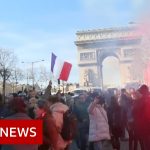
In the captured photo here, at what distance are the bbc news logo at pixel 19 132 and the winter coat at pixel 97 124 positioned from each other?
5.35 m

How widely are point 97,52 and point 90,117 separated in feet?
325

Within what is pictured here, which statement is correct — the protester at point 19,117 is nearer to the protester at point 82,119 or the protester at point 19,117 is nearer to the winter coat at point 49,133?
the winter coat at point 49,133

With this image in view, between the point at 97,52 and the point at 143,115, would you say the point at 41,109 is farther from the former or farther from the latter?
the point at 97,52

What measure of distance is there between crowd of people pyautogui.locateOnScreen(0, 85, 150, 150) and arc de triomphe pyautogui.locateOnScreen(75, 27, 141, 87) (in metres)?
85.5

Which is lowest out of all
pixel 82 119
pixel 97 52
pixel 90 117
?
pixel 82 119

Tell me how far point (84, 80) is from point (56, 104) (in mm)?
95382

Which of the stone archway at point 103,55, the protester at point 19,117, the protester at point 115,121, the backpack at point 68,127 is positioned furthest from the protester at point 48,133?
the stone archway at point 103,55

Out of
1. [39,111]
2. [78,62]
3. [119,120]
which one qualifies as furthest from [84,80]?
[39,111]

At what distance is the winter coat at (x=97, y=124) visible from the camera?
1120cm

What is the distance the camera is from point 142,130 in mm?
11898

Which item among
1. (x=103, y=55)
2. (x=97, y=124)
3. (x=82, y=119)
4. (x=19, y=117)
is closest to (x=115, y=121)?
(x=82, y=119)

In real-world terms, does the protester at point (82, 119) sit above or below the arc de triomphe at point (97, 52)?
below

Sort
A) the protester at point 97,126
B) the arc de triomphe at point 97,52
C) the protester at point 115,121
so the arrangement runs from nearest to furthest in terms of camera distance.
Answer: the protester at point 97,126 → the protester at point 115,121 → the arc de triomphe at point 97,52

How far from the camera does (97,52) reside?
362 feet
